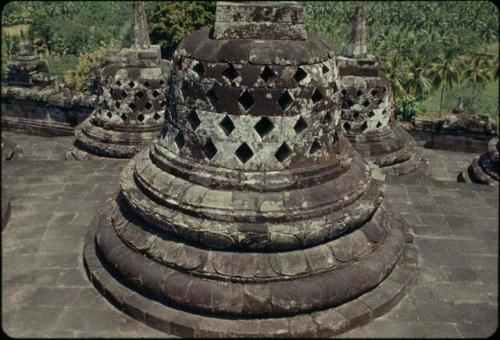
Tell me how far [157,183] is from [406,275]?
2.85 meters

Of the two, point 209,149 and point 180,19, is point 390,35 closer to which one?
point 180,19

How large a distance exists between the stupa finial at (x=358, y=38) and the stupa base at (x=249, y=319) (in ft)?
16.9

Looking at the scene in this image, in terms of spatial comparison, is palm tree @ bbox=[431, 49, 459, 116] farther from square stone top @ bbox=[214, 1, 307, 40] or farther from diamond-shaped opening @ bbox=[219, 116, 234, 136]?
diamond-shaped opening @ bbox=[219, 116, 234, 136]

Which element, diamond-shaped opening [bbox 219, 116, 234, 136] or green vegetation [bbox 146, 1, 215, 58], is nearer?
diamond-shaped opening [bbox 219, 116, 234, 136]

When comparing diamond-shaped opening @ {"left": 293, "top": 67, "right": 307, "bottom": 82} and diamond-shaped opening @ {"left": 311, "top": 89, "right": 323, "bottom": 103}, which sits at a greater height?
diamond-shaped opening @ {"left": 293, "top": 67, "right": 307, "bottom": 82}

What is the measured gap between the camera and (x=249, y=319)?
4082 millimetres

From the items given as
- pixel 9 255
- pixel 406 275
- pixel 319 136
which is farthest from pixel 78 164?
pixel 406 275

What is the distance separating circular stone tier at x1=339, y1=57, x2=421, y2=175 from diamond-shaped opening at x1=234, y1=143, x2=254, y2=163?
472 cm

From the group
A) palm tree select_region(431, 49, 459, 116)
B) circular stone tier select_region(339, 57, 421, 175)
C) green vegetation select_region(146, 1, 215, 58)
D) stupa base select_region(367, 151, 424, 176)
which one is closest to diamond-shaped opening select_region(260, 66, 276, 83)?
circular stone tier select_region(339, 57, 421, 175)

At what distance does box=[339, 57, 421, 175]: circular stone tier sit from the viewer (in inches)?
336

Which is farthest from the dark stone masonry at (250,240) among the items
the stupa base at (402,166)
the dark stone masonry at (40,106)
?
the dark stone masonry at (40,106)

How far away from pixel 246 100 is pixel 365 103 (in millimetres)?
4902

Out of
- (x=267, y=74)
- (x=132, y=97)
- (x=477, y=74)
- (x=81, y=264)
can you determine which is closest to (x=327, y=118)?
(x=267, y=74)

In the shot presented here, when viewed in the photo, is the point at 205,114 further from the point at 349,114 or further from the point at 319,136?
the point at 349,114
